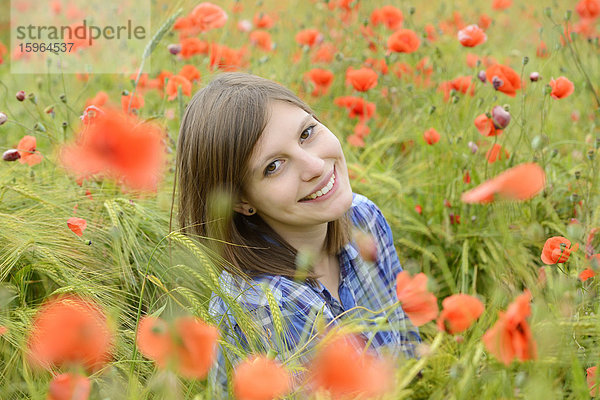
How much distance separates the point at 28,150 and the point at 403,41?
142 cm

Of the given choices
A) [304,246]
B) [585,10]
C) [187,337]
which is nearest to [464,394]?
[187,337]

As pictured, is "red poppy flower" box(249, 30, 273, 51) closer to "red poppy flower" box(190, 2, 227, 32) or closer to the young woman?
"red poppy flower" box(190, 2, 227, 32)

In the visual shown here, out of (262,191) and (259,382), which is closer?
(259,382)

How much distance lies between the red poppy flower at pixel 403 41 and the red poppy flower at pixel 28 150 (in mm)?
1339

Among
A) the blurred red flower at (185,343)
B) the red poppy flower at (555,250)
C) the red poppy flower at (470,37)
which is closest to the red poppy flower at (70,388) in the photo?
the blurred red flower at (185,343)

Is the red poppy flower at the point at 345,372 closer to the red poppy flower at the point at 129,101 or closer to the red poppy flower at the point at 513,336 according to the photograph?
the red poppy flower at the point at 513,336

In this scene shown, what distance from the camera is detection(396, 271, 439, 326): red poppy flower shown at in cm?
101

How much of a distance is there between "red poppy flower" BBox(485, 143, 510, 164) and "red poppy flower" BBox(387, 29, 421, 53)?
1.95ft

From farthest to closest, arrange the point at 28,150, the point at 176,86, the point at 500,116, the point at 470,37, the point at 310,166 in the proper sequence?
the point at 470,37 < the point at 176,86 < the point at 28,150 < the point at 500,116 < the point at 310,166

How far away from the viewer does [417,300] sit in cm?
101

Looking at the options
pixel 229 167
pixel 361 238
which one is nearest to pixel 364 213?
pixel 361 238

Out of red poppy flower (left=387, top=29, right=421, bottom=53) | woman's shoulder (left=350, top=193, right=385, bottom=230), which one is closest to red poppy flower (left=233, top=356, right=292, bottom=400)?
woman's shoulder (left=350, top=193, right=385, bottom=230)

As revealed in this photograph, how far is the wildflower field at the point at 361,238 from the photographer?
35.9 inches

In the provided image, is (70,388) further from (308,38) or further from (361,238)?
(308,38)
